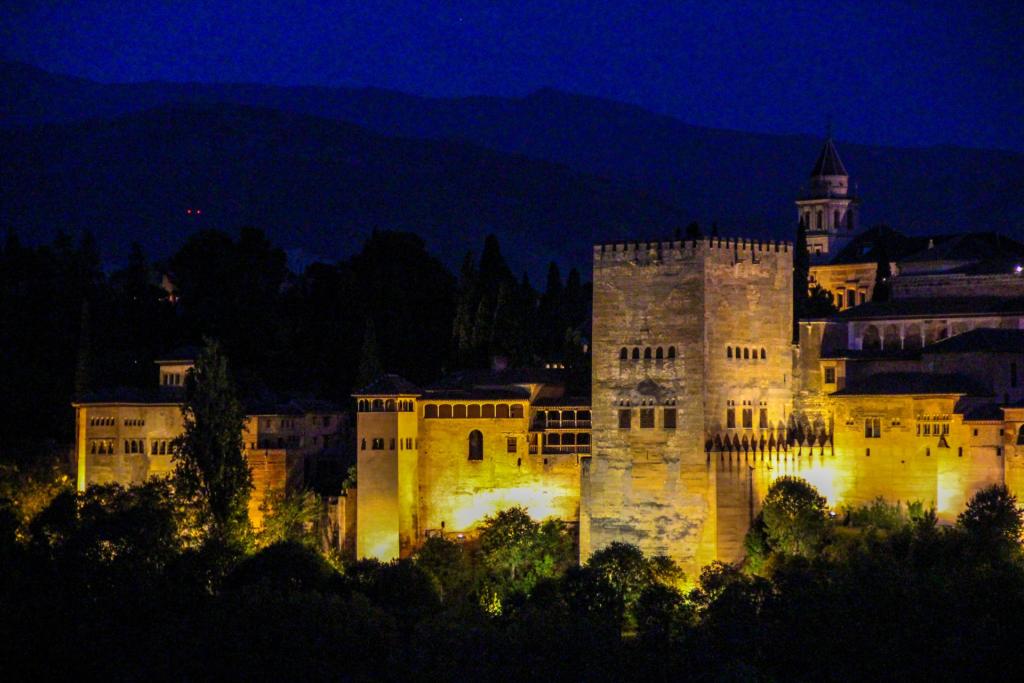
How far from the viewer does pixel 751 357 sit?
40.9 meters

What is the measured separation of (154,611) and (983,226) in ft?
156

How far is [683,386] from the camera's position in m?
40.2

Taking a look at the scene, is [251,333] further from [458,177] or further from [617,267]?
[458,177]

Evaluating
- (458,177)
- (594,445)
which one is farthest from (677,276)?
(458,177)

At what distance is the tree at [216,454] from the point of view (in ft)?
153

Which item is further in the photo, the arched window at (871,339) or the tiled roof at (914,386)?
the arched window at (871,339)

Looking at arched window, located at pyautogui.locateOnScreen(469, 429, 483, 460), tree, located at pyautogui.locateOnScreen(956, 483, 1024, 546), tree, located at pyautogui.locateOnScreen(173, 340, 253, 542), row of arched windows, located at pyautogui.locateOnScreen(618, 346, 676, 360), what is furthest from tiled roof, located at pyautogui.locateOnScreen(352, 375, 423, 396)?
tree, located at pyautogui.locateOnScreen(956, 483, 1024, 546)

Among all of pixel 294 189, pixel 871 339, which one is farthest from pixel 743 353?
pixel 294 189

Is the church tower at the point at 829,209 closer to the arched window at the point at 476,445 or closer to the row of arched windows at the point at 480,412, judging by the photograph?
the row of arched windows at the point at 480,412

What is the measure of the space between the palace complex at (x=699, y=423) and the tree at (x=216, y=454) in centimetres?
348

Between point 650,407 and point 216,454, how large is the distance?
13028 millimetres

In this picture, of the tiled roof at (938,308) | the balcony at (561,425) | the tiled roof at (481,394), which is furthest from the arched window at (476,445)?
the tiled roof at (938,308)

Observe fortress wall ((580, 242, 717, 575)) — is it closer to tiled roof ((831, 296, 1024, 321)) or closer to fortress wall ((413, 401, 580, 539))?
fortress wall ((413, 401, 580, 539))

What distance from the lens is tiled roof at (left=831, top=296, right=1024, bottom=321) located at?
46.8 metres
